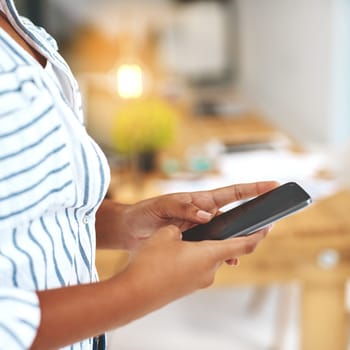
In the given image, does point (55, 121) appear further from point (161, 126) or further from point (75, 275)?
point (161, 126)

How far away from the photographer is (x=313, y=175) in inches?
95.6

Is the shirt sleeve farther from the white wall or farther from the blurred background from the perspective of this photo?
the white wall

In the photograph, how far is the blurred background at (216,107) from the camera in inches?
97.1

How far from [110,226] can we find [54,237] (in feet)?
0.75

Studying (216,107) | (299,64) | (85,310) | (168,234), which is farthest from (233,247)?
(299,64)

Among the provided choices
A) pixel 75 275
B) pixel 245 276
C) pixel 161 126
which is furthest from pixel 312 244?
pixel 75 275

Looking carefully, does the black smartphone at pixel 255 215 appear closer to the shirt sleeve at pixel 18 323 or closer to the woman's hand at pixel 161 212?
the woman's hand at pixel 161 212

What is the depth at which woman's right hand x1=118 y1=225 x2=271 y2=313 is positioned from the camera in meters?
0.69

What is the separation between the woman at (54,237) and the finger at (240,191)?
0.37ft

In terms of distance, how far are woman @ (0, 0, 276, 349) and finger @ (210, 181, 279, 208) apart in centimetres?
11

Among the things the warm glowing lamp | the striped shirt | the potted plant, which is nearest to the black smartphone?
the striped shirt

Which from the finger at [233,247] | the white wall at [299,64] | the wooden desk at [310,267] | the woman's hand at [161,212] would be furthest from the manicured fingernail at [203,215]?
the white wall at [299,64]

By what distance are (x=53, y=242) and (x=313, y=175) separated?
179 centimetres

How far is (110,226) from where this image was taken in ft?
3.19
